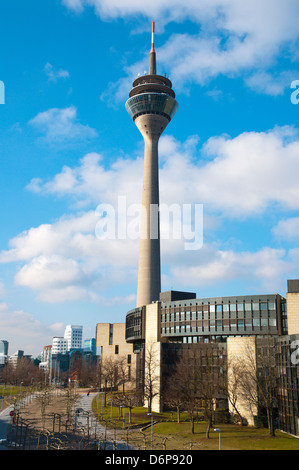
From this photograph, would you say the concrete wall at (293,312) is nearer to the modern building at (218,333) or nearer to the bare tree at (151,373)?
the modern building at (218,333)

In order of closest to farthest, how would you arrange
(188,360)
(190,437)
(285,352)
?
(190,437)
(285,352)
(188,360)

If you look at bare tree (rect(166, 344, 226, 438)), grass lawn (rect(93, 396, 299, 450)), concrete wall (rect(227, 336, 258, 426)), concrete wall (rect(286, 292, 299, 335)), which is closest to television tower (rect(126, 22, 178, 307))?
bare tree (rect(166, 344, 226, 438))

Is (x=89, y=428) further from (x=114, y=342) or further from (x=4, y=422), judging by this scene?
(x=114, y=342)

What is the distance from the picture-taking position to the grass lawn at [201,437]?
58.4 m

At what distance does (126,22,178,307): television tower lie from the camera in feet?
514

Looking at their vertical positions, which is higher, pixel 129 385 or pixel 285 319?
pixel 285 319

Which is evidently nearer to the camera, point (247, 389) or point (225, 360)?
point (247, 389)

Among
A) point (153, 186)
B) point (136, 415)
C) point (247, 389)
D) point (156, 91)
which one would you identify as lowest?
point (136, 415)

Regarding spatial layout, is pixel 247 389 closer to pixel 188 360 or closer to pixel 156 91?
pixel 188 360

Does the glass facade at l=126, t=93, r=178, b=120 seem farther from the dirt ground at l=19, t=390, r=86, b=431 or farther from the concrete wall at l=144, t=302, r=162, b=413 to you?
the dirt ground at l=19, t=390, r=86, b=431

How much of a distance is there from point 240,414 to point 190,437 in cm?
2025

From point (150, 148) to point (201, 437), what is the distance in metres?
121
